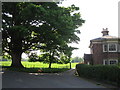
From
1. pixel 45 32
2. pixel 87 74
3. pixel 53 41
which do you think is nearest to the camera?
pixel 87 74

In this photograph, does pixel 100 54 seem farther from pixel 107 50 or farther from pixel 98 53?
pixel 107 50

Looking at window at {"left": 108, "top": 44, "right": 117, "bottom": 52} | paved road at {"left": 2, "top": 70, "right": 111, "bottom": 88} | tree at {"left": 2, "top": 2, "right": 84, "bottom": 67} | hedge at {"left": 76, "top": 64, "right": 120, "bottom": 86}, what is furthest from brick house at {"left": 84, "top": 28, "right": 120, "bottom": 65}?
paved road at {"left": 2, "top": 70, "right": 111, "bottom": 88}

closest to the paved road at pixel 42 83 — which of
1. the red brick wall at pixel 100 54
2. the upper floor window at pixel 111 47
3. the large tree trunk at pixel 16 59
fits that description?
the large tree trunk at pixel 16 59

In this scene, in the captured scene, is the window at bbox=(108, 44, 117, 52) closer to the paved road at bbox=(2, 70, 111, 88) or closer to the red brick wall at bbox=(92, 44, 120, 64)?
the red brick wall at bbox=(92, 44, 120, 64)

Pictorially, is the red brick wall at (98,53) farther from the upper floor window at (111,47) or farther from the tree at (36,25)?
the tree at (36,25)

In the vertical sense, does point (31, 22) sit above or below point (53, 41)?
above

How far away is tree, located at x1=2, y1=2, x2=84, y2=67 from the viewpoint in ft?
65.1

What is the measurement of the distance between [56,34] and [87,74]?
796cm

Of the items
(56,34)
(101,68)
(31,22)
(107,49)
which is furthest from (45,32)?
(107,49)

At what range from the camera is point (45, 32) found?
22.0 metres

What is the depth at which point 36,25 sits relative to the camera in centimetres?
2369

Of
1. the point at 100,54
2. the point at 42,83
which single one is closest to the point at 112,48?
the point at 100,54

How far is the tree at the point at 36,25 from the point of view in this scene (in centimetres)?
1983

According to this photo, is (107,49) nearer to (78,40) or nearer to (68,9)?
(78,40)
